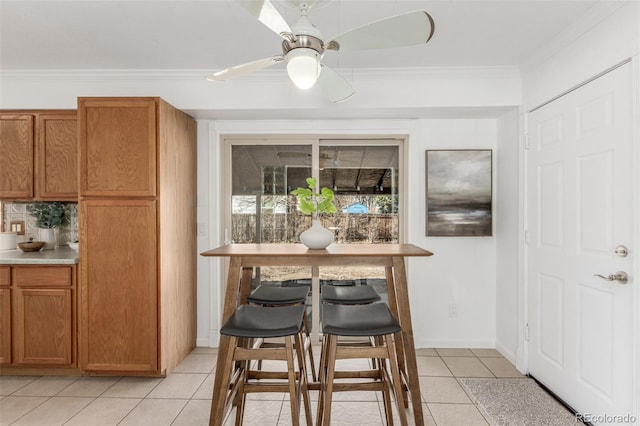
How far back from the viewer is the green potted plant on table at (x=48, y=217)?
130 inches

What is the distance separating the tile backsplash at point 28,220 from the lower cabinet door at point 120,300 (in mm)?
874

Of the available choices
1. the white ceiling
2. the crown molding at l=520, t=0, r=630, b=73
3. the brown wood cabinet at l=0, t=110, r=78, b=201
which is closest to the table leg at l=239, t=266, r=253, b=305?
the white ceiling

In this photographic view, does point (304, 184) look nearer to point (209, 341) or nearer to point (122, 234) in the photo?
point (122, 234)

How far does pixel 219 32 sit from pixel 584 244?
2732 mm

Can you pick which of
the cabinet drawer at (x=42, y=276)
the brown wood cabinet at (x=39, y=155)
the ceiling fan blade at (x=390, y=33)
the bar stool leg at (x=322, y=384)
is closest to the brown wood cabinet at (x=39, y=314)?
the cabinet drawer at (x=42, y=276)

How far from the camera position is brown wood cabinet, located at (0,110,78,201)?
309 centimetres

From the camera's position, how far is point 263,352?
74.9 inches

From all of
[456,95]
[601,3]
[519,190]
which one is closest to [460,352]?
[519,190]

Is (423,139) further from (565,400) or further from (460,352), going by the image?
(565,400)

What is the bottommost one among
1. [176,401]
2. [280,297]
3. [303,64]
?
[176,401]

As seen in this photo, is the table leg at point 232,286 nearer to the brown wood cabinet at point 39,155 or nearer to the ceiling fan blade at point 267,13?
the ceiling fan blade at point 267,13

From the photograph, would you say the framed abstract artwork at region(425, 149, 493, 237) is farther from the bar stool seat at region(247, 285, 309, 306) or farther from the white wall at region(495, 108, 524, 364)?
the bar stool seat at region(247, 285, 309, 306)

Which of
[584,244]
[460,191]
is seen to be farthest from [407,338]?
[460,191]

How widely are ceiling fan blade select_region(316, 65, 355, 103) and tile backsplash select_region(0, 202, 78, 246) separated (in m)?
2.82
